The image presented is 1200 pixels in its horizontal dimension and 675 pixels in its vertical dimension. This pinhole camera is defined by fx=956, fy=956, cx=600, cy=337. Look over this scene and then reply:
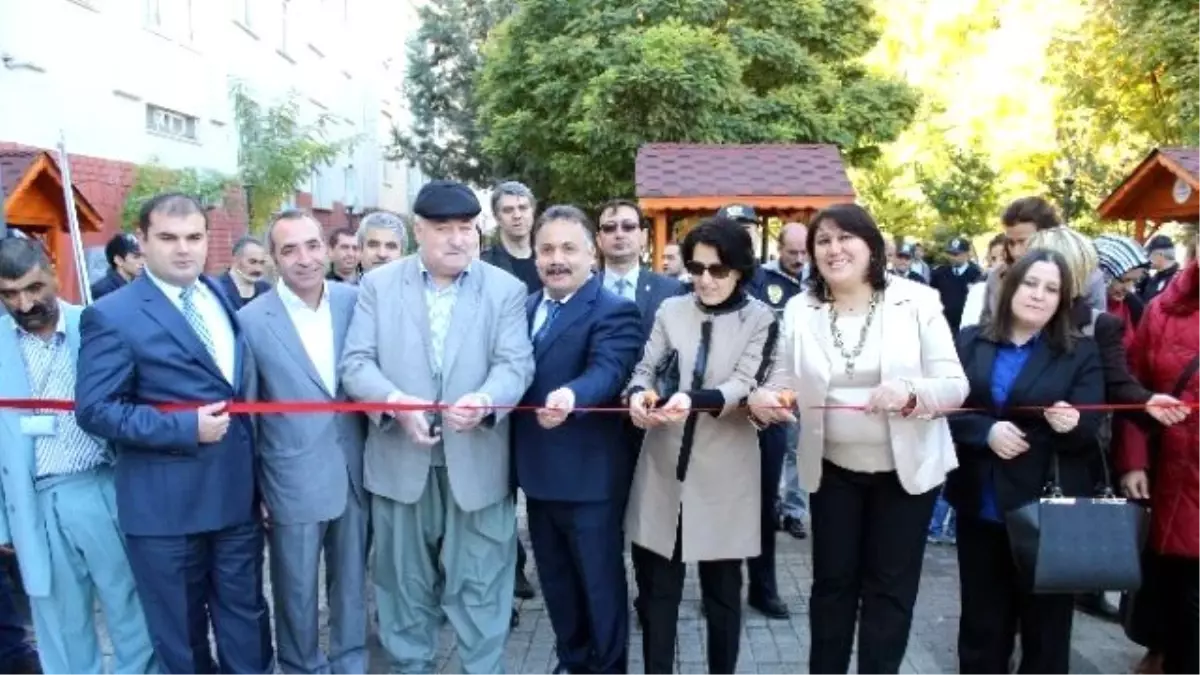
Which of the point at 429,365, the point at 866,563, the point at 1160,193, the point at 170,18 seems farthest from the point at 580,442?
the point at 1160,193

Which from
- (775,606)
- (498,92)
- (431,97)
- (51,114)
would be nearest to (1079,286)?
(775,606)

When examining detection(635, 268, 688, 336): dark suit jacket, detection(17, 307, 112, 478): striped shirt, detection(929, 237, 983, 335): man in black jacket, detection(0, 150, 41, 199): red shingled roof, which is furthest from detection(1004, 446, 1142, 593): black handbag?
detection(0, 150, 41, 199): red shingled roof

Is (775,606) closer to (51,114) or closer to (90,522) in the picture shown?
(90,522)

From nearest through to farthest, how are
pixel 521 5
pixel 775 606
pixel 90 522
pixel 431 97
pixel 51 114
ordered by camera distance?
pixel 90 522, pixel 775 606, pixel 51 114, pixel 521 5, pixel 431 97

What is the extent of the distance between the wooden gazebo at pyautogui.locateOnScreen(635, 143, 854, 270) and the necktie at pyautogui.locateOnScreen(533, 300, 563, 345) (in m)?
7.28

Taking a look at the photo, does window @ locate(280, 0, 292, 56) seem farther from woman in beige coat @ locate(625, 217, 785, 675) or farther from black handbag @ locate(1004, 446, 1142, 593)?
black handbag @ locate(1004, 446, 1142, 593)

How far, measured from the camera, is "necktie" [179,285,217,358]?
3.52 meters

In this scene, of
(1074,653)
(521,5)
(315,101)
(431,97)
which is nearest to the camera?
(1074,653)

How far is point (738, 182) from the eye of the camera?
1133 centimetres

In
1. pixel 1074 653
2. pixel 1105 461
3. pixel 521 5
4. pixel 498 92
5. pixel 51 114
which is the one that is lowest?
pixel 1074 653

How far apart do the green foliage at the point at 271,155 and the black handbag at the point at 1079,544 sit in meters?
13.2

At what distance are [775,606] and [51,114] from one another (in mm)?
10210

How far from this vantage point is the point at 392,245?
5.48 meters

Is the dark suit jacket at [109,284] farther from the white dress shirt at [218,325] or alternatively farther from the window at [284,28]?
the window at [284,28]
